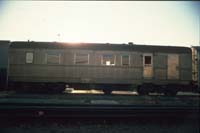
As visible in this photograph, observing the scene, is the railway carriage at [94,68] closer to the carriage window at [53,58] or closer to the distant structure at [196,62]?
the carriage window at [53,58]

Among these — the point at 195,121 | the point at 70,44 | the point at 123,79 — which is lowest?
the point at 195,121

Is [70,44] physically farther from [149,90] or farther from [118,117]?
[118,117]

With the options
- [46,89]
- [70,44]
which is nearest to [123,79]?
[70,44]

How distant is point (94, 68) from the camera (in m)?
14.6

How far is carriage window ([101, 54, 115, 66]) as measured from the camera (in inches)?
583

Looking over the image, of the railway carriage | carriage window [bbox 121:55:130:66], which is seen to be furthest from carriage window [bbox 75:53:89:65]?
carriage window [bbox 121:55:130:66]

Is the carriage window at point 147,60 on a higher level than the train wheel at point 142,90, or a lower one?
higher

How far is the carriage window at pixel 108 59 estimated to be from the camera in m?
14.8

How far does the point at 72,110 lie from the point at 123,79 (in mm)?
7362

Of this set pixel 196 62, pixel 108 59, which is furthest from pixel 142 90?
pixel 196 62

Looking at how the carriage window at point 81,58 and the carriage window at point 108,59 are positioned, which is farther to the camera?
the carriage window at point 108,59

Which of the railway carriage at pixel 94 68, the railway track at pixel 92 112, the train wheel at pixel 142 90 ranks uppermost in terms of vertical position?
the railway carriage at pixel 94 68

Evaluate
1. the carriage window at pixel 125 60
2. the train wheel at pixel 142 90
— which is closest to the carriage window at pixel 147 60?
the carriage window at pixel 125 60

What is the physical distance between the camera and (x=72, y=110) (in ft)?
26.5
